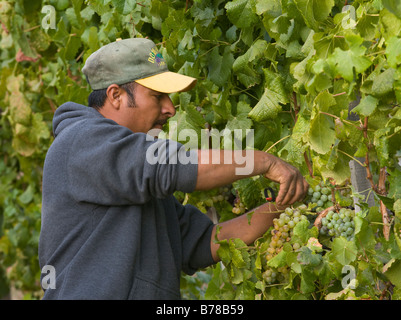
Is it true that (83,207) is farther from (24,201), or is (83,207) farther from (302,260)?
(24,201)

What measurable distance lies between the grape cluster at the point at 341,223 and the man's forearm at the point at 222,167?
297mm

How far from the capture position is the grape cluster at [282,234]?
222cm

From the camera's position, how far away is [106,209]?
7.12 ft

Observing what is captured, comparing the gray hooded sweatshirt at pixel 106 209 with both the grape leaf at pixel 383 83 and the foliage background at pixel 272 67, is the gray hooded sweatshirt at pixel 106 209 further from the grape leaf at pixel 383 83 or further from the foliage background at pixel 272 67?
the grape leaf at pixel 383 83

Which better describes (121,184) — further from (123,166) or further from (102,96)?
(102,96)

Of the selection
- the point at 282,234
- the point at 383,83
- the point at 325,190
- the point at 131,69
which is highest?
the point at 383,83

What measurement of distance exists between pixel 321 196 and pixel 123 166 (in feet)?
2.18

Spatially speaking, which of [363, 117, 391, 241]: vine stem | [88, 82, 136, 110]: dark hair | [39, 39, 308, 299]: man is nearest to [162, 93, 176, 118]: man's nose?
[39, 39, 308, 299]: man

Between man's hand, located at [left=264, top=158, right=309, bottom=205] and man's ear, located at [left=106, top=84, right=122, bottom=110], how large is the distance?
0.58 m

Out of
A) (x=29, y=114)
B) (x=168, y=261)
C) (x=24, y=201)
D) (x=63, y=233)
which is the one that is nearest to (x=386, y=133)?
(x=168, y=261)

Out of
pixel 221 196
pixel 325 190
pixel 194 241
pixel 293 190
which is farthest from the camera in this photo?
pixel 221 196

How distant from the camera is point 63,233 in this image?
2205 mm

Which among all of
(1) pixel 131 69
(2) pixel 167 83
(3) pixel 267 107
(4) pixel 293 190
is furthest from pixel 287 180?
(1) pixel 131 69
